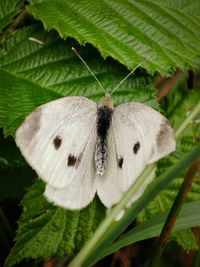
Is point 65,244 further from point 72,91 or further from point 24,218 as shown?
point 72,91

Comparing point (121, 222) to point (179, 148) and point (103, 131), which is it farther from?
point (179, 148)

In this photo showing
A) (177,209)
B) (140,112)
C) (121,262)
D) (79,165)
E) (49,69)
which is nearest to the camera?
(177,209)

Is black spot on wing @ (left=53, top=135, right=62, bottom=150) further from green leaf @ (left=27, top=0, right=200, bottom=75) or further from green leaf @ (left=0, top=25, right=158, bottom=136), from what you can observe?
green leaf @ (left=27, top=0, right=200, bottom=75)

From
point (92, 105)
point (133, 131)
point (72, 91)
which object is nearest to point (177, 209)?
point (133, 131)

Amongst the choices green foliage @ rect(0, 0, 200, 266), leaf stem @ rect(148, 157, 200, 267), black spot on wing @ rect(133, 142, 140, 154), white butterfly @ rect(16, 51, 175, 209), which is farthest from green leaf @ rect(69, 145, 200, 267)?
green foliage @ rect(0, 0, 200, 266)

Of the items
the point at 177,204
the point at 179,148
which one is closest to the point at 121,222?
the point at 177,204

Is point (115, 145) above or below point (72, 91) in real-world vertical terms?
below

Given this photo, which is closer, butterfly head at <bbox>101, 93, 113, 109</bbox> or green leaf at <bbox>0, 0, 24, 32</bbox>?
butterfly head at <bbox>101, 93, 113, 109</bbox>
